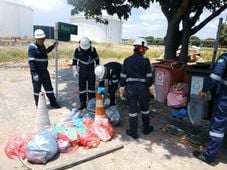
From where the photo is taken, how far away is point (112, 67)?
5750mm

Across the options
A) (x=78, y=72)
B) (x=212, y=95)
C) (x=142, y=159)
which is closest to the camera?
(x=142, y=159)

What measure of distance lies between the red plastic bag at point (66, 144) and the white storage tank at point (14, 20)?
40236 millimetres

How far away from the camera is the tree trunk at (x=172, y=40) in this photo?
8573 millimetres

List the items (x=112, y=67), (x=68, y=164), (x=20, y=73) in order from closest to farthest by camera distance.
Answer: (x=68, y=164) → (x=112, y=67) → (x=20, y=73)

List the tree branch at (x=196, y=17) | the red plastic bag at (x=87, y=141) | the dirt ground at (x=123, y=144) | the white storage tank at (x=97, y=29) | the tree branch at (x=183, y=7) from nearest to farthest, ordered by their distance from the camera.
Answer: the dirt ground at (x=123, y=144) < the red plastic bag at (x=87, y=141) < the tree branch at (x=183, y=7) < the tree branch at (x=196, y=17) < the white storage tank at (x=97, y=29)

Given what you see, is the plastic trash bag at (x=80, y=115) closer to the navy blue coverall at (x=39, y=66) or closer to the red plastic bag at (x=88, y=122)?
the red plastic bag at (x=88, y=122)

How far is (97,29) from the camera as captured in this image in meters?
53.6

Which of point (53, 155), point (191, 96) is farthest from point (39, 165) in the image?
point (191, 96)

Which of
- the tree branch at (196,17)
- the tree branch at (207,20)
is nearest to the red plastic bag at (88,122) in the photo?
the tree branch at (207,20)

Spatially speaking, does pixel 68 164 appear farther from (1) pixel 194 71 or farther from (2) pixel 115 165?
(1) pixel 194 71

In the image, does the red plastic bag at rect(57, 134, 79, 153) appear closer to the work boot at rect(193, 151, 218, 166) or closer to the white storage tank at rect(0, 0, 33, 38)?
the work boot at rect(193, 151, 218, 166)

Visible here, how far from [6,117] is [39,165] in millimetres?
2346

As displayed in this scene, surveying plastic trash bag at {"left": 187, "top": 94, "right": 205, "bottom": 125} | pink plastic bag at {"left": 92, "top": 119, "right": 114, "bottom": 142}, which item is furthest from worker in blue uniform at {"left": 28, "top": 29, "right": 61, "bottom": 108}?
plastic trash bag at {"left": 187, "top": 94, "right": 205, "bottom": 125}

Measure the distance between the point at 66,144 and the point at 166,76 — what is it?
3.03 meters
